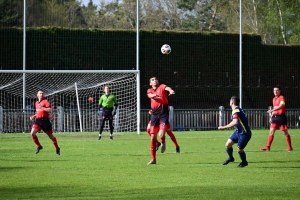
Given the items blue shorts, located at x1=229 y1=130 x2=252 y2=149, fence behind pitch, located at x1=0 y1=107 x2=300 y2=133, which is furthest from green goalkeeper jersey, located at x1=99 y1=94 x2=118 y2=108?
blue shorts, located at x1=229 y1=130 x2=252 y2=149

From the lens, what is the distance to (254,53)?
44.9 meters

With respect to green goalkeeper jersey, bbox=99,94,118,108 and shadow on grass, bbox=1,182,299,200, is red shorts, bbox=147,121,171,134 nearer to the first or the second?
shadow on grass, bbox=1,182,299,200

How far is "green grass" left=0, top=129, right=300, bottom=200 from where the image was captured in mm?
11180

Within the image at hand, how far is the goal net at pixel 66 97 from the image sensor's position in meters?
34.4

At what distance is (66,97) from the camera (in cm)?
3641

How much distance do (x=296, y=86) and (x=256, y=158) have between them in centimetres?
2772

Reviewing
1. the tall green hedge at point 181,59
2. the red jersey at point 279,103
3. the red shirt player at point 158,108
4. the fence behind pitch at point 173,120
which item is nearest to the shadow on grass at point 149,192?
the red shirt player at point 158,108

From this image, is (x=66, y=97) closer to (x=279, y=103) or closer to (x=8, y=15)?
(x=8, y=15)

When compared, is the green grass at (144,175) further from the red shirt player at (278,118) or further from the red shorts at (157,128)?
the red shorts at (157,128)

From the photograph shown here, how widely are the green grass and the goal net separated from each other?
1341cm

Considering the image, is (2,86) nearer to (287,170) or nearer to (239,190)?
(287,170)

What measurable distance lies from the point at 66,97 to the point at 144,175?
22985 mm

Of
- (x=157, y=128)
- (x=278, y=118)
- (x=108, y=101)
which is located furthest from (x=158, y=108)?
(x=108, y=101)

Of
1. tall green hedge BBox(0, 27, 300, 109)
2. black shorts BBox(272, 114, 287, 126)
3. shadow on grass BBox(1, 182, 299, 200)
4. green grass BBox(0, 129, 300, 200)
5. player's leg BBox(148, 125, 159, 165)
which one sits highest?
tall green hedge BBox(0, 27, 300, 109)
